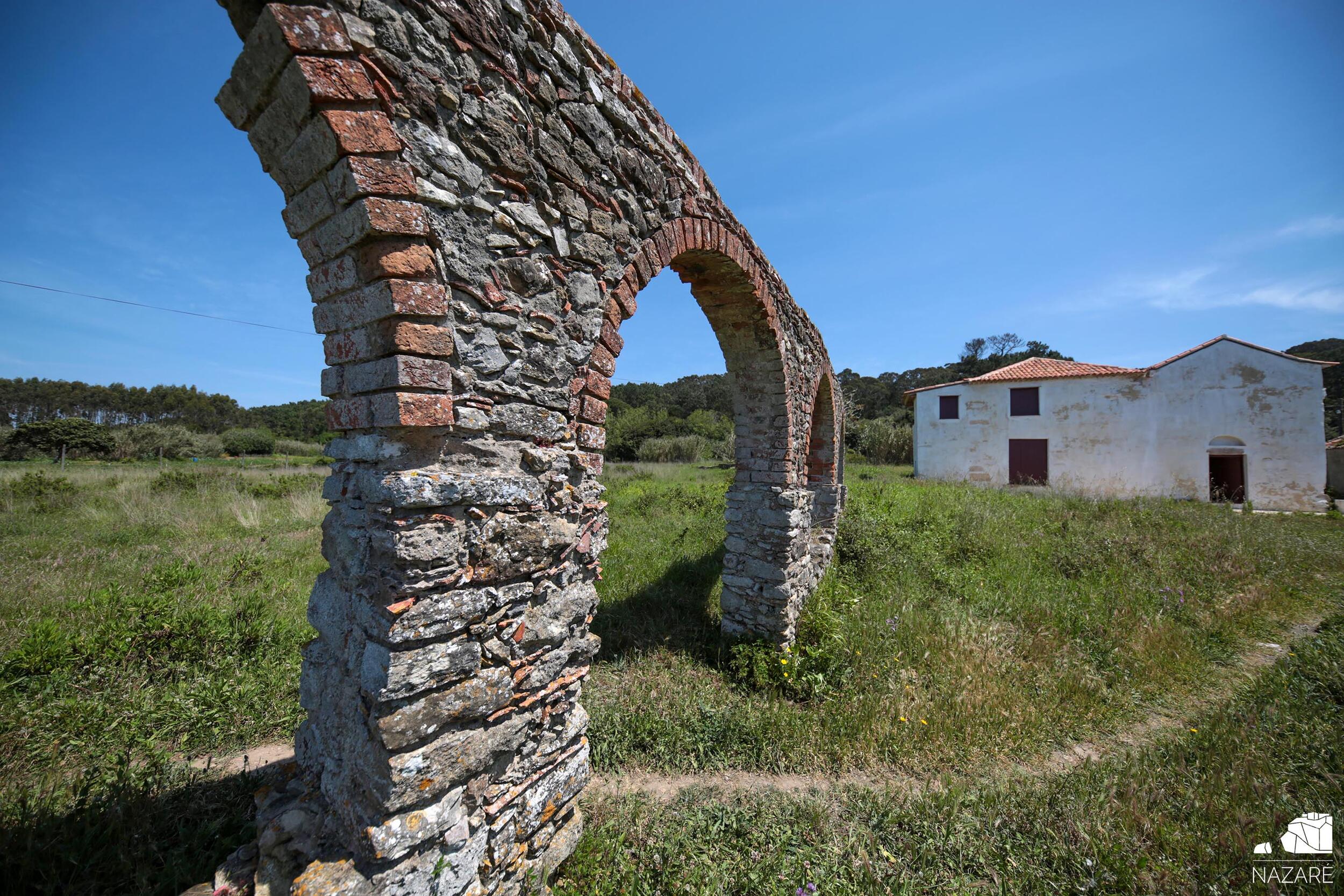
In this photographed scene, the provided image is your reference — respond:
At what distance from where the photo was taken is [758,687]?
15.6 ft

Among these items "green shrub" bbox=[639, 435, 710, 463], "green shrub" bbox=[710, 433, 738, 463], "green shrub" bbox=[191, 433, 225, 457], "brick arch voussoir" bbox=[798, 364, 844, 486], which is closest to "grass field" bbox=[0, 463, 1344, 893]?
"brick arch voussoir" bbox=[798, 364, 844, 486]

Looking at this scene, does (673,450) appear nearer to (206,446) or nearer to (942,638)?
(942,638)

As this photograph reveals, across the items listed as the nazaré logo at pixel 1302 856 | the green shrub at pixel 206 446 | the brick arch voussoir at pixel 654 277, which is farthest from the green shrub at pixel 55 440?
the nazaré logo at pixel 1302 856

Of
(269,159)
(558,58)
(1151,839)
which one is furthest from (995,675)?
(269,159)

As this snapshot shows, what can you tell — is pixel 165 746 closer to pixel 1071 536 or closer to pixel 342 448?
pixel 342 448

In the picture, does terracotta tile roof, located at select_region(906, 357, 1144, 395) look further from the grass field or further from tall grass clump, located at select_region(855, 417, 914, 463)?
the grass field

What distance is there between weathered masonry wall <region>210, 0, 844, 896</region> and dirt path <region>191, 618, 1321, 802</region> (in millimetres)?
916

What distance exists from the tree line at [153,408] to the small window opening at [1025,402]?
4583 cm

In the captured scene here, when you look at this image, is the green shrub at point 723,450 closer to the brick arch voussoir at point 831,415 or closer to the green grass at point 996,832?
the brick arch voussoir at point 831,415

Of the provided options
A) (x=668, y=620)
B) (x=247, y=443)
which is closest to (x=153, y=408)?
(x=247, y=443)

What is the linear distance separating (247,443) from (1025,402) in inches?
1607

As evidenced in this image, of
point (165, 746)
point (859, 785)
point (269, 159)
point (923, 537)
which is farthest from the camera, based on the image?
point (923, 537)

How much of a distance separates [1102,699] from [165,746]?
775 centimetres

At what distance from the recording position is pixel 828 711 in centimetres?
426
